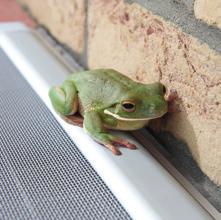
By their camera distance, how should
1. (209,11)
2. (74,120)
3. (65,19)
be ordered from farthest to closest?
1. (65,19)
2. (74,120)
3. (209,11)

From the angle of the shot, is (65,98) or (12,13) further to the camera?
(12,13)

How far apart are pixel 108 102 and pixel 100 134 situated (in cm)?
8

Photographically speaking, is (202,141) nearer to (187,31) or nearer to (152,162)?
(152,162)

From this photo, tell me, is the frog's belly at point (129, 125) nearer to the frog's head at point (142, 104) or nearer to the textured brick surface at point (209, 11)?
the frog's head at point (142, 104)

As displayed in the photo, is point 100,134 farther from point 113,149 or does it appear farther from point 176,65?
point 176,65

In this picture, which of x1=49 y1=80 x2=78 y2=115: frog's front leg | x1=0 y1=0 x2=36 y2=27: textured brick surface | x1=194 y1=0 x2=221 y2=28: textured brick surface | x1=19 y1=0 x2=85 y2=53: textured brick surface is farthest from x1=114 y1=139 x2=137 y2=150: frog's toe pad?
x1=0 y1=0 x2=36 y2=27: textured brick surface

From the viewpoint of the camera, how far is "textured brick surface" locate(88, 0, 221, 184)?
82 centimetres

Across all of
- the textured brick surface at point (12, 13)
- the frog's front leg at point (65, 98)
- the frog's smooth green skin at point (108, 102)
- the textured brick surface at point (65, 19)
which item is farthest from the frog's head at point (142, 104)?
the textured brick surface at point (12, 13)

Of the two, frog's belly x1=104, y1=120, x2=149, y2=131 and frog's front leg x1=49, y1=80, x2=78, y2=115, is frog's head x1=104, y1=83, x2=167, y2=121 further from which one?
frog's front leg x1=49, y1=80, x2=78, y2=115

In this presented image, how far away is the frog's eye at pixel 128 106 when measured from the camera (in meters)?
0.92

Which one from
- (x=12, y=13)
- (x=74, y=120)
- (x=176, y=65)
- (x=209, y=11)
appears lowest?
(x=12, y=13)

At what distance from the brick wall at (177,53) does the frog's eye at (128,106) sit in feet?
0.27

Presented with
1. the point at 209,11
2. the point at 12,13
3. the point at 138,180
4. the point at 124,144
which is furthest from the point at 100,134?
the point at 12,13

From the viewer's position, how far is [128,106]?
93 cm
